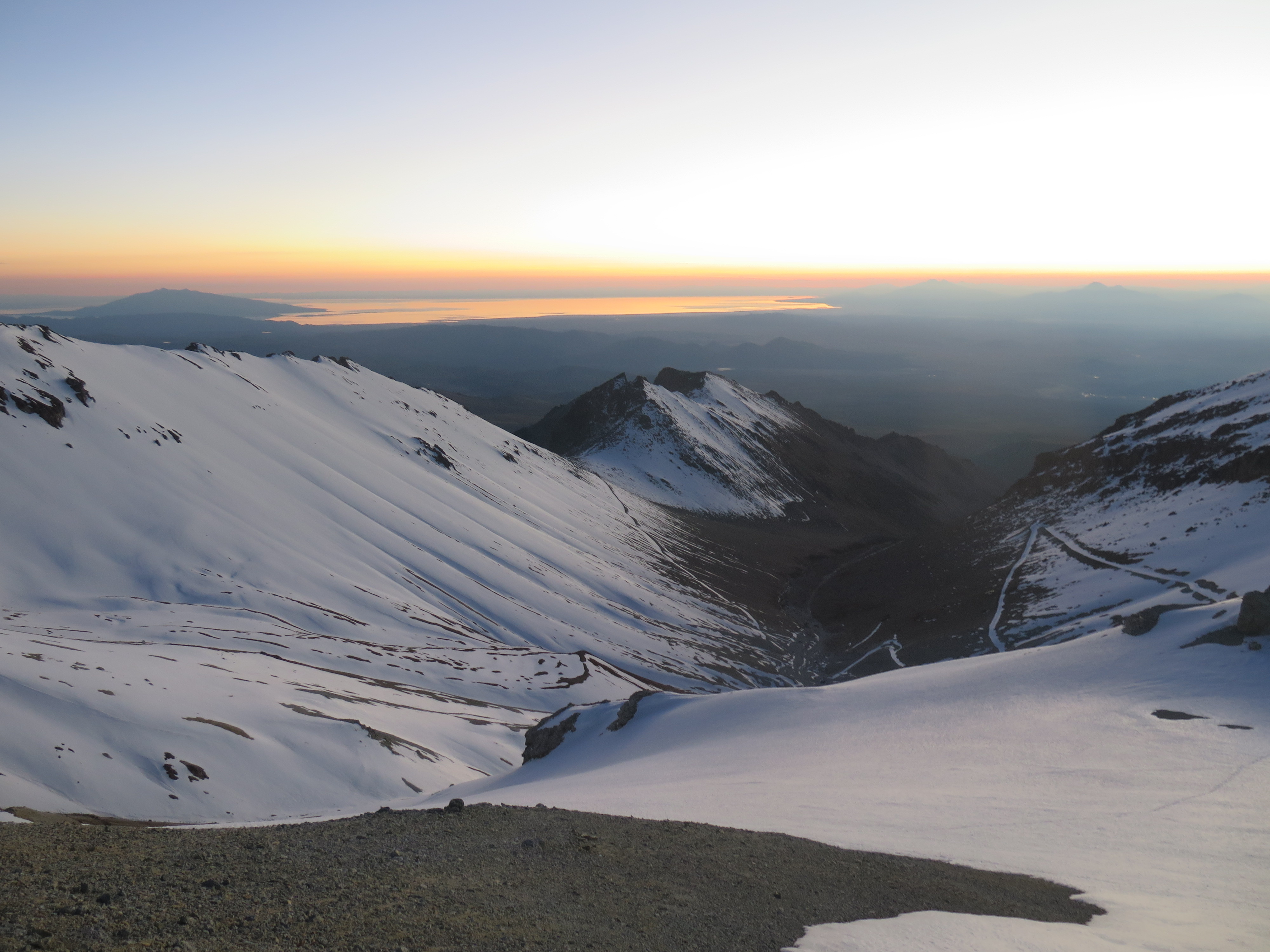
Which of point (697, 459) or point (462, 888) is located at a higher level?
point (462, 888)

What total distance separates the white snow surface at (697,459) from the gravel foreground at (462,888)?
111700 mm

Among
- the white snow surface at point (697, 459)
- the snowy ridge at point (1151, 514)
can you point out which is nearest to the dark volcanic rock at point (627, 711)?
the snowy ridge at point (1151, 514)

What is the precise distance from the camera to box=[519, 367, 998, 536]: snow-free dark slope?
13475 centimetres

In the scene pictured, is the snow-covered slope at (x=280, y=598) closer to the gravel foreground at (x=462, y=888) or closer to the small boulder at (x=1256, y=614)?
the gravel foreground at (x=462, y=888)

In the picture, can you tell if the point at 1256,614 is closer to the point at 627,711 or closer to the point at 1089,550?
the point at 627,711

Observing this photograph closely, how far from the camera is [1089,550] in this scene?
219ft

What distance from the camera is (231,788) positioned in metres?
24.1

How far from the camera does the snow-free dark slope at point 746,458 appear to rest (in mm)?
134750

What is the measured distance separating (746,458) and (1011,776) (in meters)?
131

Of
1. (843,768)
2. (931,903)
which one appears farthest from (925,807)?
(931,903)

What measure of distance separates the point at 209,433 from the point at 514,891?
68338 millimetres

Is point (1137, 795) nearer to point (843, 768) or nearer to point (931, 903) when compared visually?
point (843, 768)

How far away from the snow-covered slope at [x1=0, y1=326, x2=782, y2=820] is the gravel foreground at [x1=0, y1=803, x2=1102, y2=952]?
41.3 ft

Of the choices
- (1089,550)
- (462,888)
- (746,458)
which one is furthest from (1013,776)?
(746,458)
